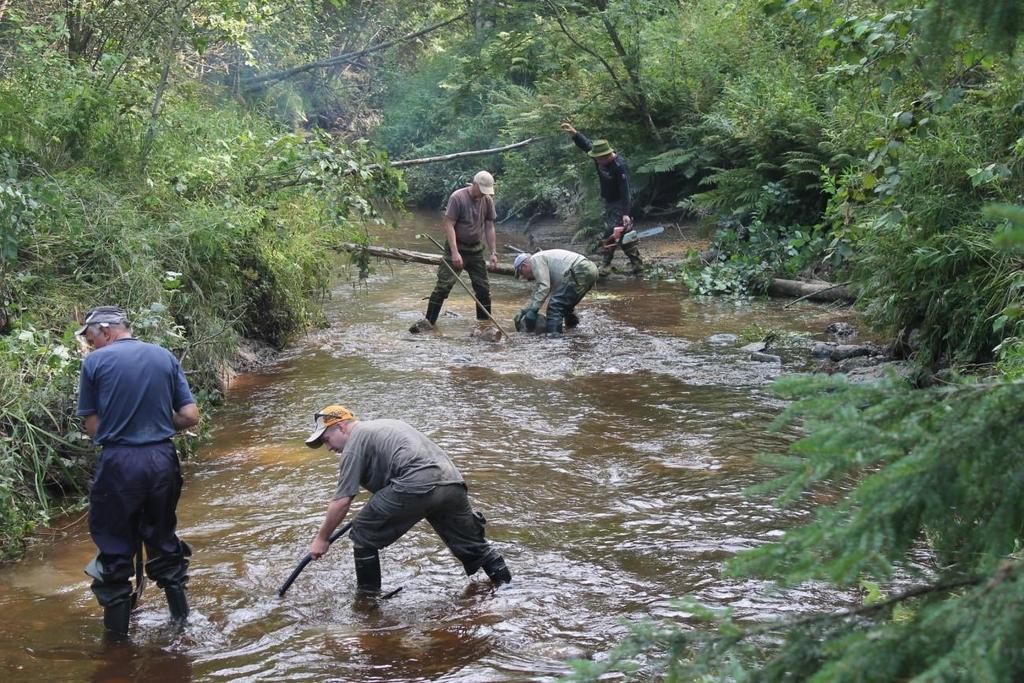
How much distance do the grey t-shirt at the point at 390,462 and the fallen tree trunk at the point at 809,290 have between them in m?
8.88

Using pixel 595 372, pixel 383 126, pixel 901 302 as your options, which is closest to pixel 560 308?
pixel 595 372

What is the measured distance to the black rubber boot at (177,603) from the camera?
5.95 m

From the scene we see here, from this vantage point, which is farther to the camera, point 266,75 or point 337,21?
point 337,21

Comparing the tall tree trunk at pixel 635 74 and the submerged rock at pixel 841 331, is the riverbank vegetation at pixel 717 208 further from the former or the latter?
the submerged rock at pixel 841 331

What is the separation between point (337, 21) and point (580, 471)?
80.5ft

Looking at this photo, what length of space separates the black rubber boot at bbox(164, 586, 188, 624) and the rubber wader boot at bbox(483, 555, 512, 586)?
70.4 inches

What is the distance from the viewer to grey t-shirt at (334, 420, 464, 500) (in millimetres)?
6020

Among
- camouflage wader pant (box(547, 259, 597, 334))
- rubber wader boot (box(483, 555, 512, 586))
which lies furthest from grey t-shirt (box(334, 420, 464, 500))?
camouflage wader pant (box(547, 259, 597, 334))

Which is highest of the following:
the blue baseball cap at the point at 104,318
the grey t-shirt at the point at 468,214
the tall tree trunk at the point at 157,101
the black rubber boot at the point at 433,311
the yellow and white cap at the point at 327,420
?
the tall tree trunk at the point at 157,101

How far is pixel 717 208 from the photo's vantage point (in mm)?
17891

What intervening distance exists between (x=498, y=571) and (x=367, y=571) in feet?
2.64

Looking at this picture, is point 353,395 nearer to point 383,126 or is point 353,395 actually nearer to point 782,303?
point 782,303

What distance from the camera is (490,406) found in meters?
10.3

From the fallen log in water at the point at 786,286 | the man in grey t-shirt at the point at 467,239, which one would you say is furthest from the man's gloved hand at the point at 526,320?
the fallen log in water at the point at 786,286
